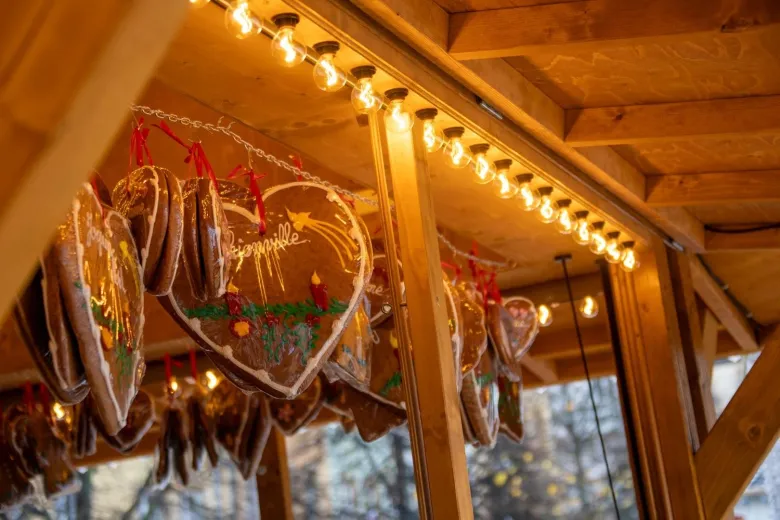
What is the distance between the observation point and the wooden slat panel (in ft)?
14.2

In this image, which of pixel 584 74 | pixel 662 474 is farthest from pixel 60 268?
pixel 662 474

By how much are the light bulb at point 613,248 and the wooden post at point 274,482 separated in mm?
2397

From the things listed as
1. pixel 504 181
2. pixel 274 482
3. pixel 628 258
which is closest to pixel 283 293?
pixel 504 181

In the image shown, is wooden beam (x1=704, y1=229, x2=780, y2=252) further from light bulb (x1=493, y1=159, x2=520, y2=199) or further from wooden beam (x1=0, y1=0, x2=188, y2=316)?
wooden beam (x1=0, y1=0, x2=188, y2=316)

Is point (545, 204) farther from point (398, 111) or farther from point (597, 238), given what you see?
point (398, 111)

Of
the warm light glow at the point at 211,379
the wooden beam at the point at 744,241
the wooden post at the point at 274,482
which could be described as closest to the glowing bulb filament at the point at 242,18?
the warm light glow at the point at 211,379

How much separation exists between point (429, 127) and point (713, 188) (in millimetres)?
1812

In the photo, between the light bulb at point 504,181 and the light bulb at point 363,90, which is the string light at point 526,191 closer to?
the light bulb at point 504,181

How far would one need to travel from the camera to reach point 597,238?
4418 millimetres

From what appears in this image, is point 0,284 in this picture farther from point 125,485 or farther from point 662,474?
point 125,485

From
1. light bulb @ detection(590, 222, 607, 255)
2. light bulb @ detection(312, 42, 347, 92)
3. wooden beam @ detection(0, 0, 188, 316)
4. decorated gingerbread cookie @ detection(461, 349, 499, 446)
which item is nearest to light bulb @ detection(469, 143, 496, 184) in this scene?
light bulb @ detection(312, 42, 347, 92)

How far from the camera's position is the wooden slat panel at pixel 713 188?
434cm

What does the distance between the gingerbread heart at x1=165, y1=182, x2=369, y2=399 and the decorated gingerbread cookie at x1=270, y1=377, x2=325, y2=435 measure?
2.28 meters

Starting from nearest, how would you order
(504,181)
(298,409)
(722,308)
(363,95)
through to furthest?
(363,95) → (504,181) → (298,409) → (722,308)
